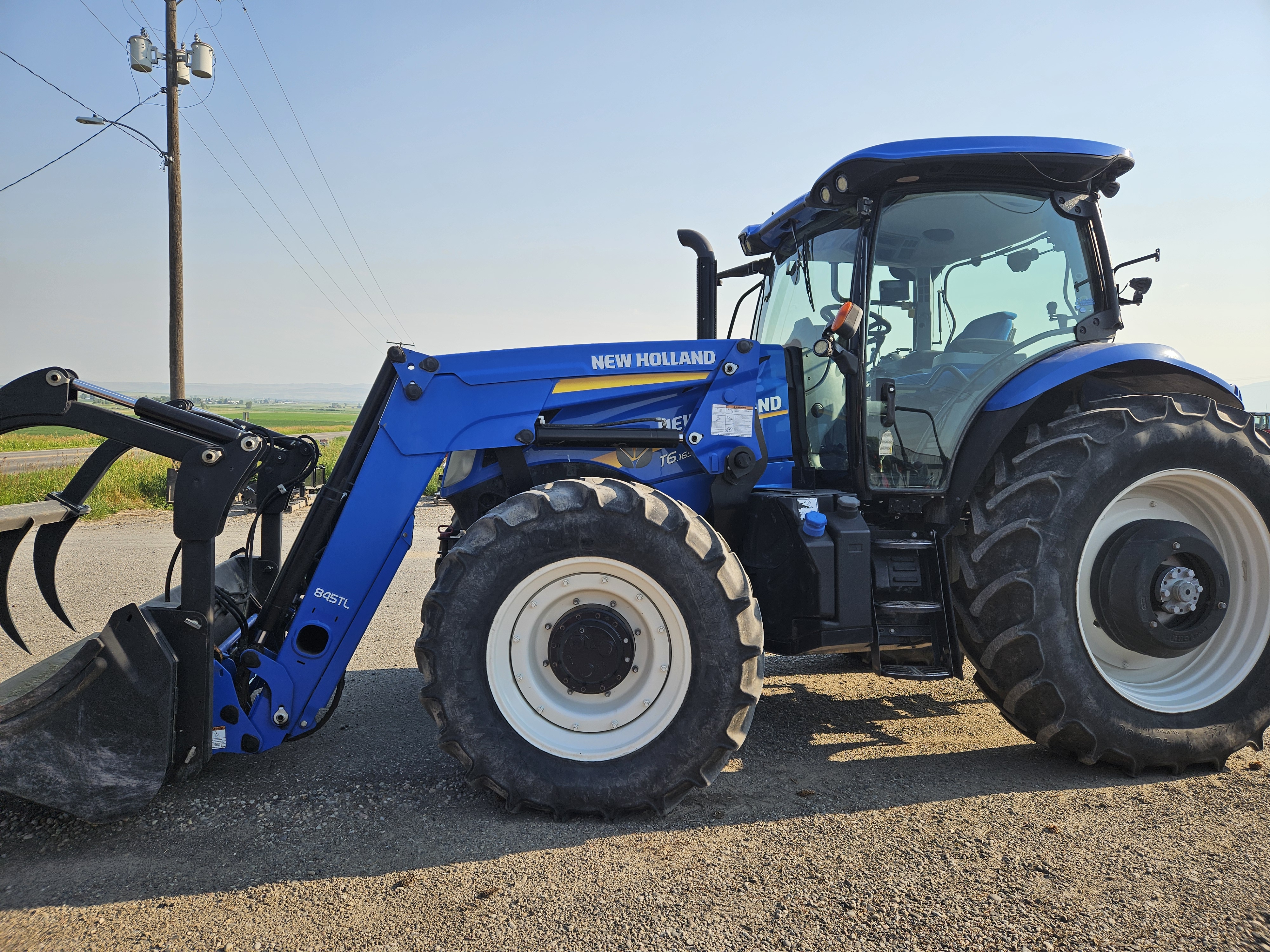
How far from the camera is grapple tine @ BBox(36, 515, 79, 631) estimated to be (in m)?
3.50

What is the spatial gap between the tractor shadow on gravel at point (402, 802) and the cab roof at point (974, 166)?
8.65ft

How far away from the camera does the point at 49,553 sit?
3.53 meters

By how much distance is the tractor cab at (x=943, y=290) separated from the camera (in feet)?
12.3

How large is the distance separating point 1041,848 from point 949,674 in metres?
0.78

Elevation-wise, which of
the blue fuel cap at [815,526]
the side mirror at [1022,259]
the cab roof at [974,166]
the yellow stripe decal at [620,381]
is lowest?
the blue fuel cap at [815,526]

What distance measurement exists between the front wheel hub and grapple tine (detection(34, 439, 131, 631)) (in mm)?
4375

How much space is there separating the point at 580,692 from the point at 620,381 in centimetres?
142

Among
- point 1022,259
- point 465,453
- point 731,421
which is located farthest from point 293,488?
point 1022,259

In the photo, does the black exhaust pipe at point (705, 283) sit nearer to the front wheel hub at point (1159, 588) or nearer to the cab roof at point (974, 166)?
the cab roof at point (974, 166)

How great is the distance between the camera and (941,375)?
12.6ft

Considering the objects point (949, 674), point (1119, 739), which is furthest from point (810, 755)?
point (1119, 739)

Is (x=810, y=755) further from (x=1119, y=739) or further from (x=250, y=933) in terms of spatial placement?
(x=250, y=933)

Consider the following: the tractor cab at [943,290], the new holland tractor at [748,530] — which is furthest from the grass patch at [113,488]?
the tractor cab at [943,290]

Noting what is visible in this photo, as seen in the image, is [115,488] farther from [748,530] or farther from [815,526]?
[815,526]
